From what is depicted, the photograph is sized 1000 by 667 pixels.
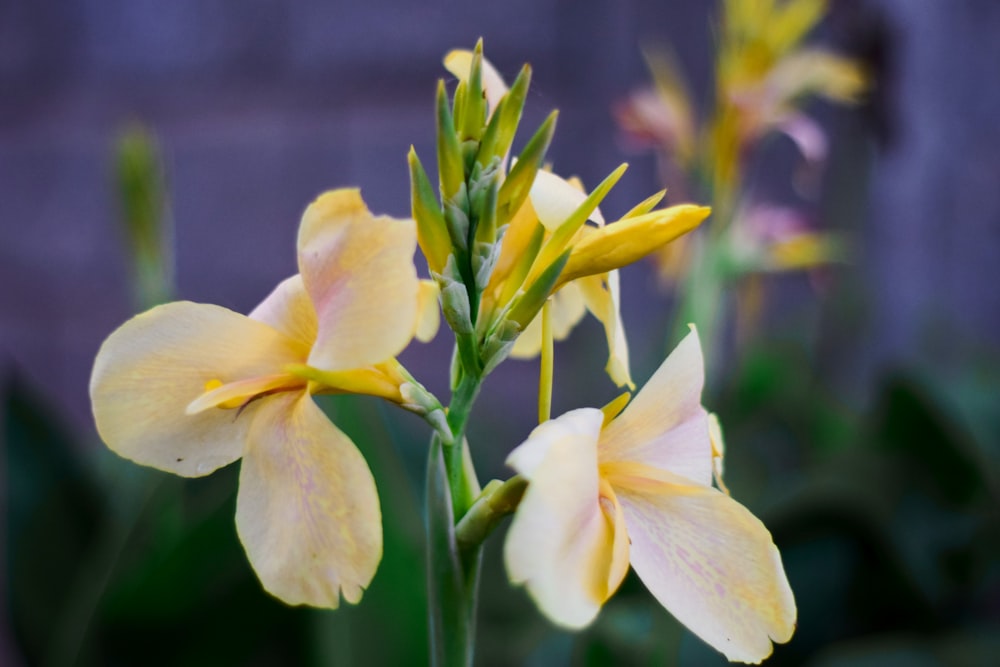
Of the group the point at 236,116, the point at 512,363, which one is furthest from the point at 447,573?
the point at 236,116

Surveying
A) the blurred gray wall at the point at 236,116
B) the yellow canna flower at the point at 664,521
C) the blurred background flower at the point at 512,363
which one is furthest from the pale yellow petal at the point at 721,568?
the blurred gray wall at the point at 236,116

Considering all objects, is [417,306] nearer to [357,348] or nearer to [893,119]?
[357,348]

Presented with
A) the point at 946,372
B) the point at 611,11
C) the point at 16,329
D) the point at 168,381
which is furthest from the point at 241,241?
the point at 168,381

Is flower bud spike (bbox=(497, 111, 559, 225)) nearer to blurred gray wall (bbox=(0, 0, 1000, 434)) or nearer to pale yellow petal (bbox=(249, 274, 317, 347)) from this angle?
pale yellow petal (bbox=(249, 274, 317, 347))

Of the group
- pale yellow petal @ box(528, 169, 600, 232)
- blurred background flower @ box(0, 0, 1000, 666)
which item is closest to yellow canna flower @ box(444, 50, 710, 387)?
pale yellow petal @ box(528, 169, 600, 232)

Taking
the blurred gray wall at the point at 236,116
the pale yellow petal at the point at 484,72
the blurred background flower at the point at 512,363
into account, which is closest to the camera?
the pale yellow petal at the point at 484,72

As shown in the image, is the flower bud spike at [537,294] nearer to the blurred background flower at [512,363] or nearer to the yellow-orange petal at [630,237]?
the yellow-orange petal at [630,237]

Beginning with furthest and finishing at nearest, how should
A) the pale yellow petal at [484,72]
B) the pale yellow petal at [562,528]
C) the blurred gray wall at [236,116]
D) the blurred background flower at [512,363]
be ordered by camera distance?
the blurred gray wall at [236,116] < the blurred background flower at [512,363] < the pale yellow petal at [484,72] < the pale yellow petal at [562,528]
